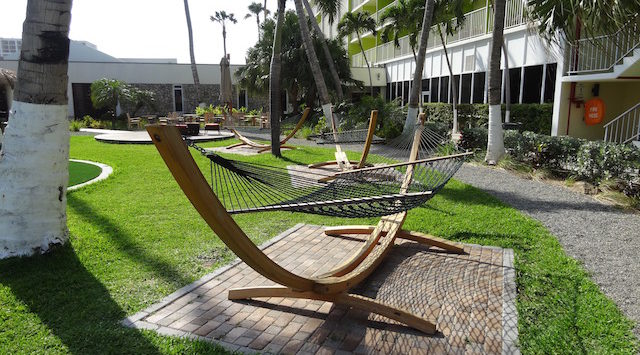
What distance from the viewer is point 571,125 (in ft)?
39.0

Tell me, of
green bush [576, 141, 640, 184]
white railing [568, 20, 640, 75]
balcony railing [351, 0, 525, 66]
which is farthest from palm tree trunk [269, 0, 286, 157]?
white railing [568, 20, 640, 75]

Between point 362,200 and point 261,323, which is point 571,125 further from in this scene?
point 261,323

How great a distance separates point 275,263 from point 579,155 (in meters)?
6.37

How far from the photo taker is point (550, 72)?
40.5ft

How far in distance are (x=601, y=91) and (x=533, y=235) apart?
30.6 feet

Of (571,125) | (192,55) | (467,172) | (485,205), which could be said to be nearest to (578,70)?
(571,125)

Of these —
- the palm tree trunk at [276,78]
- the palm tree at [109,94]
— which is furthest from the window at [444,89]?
the palm tree at [109,94]

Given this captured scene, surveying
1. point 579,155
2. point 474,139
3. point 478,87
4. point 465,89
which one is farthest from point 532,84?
point 579,155

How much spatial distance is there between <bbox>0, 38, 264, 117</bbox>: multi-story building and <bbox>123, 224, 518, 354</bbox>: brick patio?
69.6 ft

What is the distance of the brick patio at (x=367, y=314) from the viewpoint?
270 cm

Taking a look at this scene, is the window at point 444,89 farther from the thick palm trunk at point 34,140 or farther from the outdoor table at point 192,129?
the thick palm trunk at point 34,140

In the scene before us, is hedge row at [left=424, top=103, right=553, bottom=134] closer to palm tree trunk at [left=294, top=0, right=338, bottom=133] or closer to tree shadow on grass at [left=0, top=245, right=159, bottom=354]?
palm tree trunk at [left=294, top=0, right=338, bottom=133]

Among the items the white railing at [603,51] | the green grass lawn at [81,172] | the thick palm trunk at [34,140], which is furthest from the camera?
the white railing at [603,51]

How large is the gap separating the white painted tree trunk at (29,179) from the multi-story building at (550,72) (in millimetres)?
8862
